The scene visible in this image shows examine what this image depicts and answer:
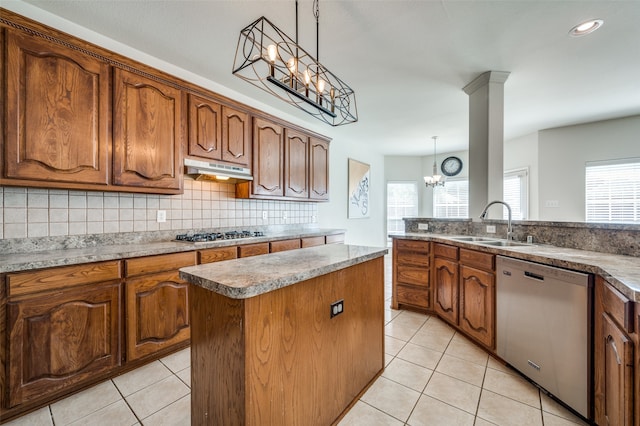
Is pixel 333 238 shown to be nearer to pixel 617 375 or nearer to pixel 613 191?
pixel 617 375

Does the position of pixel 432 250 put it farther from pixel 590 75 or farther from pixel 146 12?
pixel 146 12

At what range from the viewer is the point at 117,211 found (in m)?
2.25

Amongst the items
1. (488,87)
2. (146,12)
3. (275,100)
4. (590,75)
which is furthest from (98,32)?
(590,75)

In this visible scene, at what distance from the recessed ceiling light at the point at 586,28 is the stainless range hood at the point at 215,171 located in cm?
318

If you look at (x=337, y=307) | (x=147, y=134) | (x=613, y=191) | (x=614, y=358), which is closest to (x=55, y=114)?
(x=147, y=134)

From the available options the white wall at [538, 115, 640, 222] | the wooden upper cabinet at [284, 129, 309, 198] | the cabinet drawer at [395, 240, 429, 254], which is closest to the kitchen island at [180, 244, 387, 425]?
the cabinet drawer at [395, 240, 429, 254]

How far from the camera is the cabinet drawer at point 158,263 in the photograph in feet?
6.16

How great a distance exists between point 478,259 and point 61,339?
3022mm

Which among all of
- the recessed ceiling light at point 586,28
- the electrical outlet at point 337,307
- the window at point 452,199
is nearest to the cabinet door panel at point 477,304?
the electrical outlet at point 337,307

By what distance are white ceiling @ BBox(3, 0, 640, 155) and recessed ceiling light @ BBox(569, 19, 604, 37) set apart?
57 mm

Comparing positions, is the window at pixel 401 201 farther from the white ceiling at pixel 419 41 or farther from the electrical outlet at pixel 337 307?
the electrical outlet at pixel 337 307

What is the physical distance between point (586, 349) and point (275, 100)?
3.66 m

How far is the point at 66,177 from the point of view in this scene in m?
1.79

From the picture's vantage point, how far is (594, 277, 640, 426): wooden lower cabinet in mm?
1066
